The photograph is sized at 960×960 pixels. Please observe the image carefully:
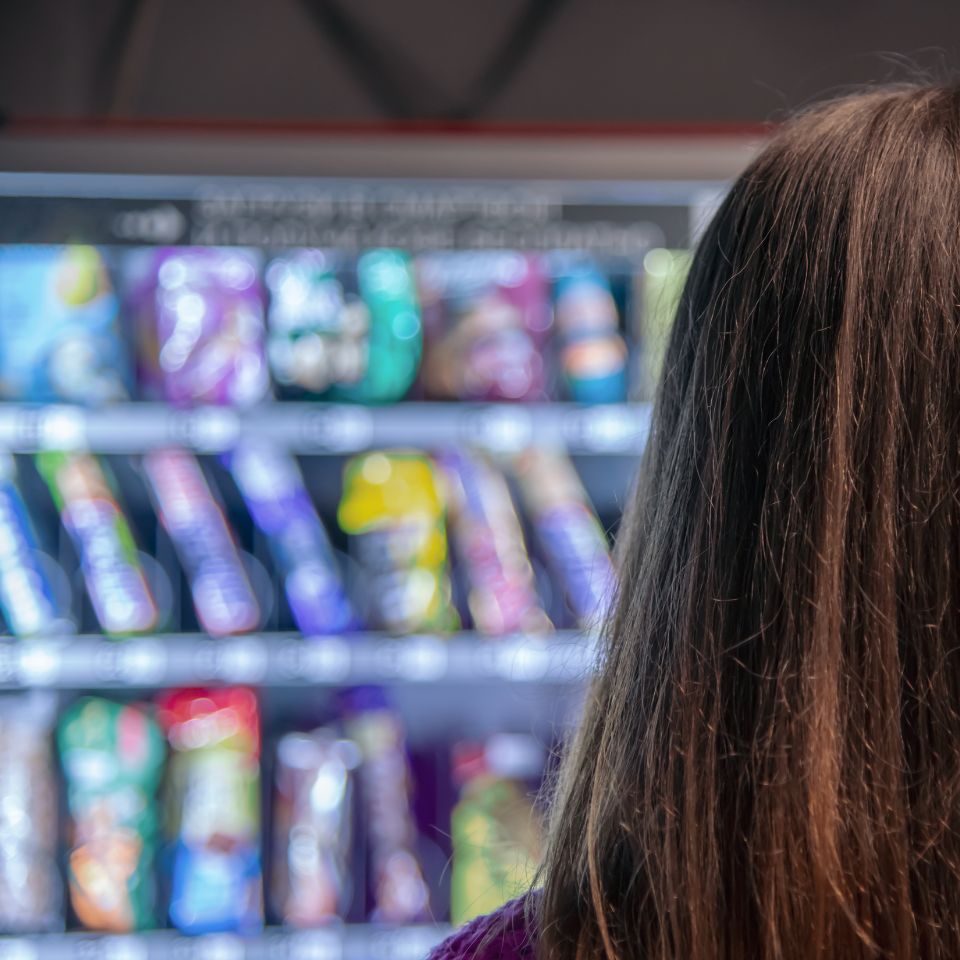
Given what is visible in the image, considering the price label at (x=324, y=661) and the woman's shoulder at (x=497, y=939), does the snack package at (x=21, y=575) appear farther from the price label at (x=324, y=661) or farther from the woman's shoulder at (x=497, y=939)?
the woman's shoulder at (x=497, y=939)

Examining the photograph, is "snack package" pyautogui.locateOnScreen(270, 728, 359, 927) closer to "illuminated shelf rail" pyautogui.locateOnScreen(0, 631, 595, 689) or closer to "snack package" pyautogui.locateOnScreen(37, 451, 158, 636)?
"illuminated shelf rail" pyautogui.locateOnScreen(0, 631, 595, 689)

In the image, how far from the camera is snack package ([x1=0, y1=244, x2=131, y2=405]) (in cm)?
138

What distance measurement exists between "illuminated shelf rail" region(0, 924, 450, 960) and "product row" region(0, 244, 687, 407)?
678 millimetres

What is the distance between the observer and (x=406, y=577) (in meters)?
1.42

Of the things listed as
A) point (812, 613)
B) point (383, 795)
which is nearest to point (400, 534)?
point (383, 795)

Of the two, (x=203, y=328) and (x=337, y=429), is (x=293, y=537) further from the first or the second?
(x=203, y=328)

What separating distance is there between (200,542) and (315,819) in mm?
396

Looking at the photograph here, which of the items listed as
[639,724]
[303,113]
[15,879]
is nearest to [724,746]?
[639,724]

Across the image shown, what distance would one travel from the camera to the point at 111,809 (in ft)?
4.54

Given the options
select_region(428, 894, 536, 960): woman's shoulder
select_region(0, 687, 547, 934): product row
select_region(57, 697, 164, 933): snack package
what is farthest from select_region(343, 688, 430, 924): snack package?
select_region(428, 894, 536, 960): woman's shoulder

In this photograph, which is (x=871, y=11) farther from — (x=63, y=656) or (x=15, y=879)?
(x=15, y=879)

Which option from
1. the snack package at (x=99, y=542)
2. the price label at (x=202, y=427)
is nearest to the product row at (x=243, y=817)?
the snack package at (x=99, y=542)

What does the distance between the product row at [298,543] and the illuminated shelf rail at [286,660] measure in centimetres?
3

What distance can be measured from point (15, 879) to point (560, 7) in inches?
A: 56.5
